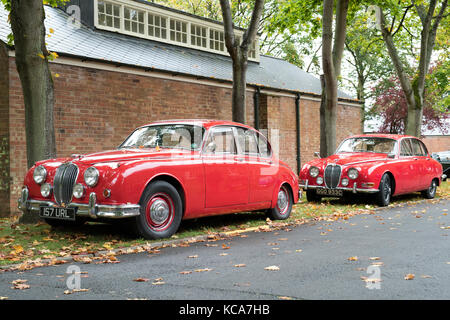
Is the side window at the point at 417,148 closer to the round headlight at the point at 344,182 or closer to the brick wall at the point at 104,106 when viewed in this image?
the round headlight at the point at 344,182

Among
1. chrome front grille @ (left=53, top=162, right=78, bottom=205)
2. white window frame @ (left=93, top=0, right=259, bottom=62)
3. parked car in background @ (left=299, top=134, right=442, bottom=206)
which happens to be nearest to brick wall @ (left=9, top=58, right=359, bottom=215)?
white window frame @ (left=93, top=0, right=259, bottom=62)

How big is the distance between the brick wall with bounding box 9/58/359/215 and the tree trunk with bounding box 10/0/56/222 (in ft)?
11.6

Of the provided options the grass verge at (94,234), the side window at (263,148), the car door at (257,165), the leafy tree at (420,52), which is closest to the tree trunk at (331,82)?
the grass verge at (94,234)

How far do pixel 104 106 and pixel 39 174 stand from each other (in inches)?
254

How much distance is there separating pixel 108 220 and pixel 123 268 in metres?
1.41

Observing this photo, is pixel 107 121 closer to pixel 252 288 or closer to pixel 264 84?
pixel 264 84

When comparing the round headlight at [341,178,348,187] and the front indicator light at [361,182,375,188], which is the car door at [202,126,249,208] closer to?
the round headlight at [341,178,348,187]

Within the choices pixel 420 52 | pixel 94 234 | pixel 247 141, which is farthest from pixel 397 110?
pixel 94 234

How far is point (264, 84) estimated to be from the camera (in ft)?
63.4

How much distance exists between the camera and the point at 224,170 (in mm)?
7992

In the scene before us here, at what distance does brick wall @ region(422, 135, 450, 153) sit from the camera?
48.5m

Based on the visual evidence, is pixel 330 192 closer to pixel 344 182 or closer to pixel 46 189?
pixel 344 182
